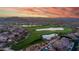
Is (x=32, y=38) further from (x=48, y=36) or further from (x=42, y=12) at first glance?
(x=42, y=12)

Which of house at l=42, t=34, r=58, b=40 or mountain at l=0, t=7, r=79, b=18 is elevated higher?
mountain at l=0, t=7, r=79, b=18

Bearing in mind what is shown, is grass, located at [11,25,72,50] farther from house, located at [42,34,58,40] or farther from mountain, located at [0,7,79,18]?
mountain, located at [0,7,79,18]

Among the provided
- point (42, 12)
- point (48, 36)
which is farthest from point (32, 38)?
point (42, 12)

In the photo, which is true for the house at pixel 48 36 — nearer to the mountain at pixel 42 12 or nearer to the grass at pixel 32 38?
the grass at pixel 32 38

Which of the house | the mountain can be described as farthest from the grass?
the mountain

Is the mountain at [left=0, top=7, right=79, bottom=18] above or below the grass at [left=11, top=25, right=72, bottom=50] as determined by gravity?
above

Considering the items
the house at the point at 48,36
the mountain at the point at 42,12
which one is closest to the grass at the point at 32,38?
the house at the point at 48,36
